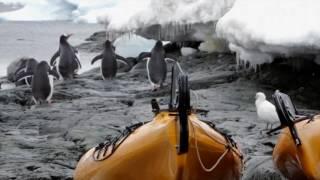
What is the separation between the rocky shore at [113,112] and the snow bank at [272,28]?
570mm

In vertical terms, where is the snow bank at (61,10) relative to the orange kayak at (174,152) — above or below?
above

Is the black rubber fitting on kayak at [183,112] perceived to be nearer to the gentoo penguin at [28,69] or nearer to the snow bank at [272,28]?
the snow bank at [272,28]

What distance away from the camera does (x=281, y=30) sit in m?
7.71

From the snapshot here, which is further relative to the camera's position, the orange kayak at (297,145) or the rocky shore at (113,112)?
the rocky shore at (113,112)

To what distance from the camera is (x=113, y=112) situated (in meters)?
7.97

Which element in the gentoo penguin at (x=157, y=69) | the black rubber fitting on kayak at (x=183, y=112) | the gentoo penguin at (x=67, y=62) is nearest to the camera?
the black rubber fitting on kayak at (x=183, y=112)

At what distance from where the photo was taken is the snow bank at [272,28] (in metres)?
7.37

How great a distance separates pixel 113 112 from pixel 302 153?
4.27 meters

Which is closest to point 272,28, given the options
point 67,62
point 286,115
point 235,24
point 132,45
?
point 235,24

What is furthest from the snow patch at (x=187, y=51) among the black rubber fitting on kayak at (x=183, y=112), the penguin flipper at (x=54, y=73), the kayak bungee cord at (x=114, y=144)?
the black rubber fitting on kayak at (x=183, y=112)

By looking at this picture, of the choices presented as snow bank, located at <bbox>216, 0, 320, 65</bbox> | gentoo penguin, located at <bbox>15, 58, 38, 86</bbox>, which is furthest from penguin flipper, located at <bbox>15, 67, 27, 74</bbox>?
snow bank, located at <bbox>216, 0, 320, 65</bbox>

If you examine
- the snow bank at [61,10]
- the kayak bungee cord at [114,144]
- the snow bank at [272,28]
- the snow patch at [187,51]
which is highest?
the snow bank at [61,10]

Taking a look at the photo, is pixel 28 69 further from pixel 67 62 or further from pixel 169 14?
pixel 169 14

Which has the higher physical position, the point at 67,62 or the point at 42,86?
the point at 67,62
